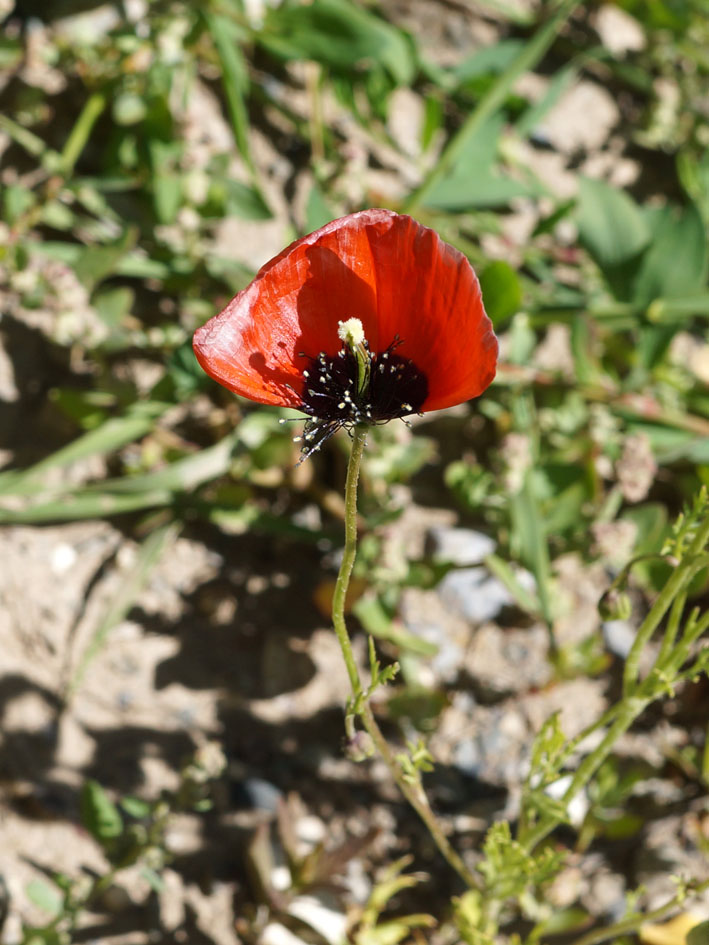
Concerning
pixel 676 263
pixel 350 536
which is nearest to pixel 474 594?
pixel 676 263

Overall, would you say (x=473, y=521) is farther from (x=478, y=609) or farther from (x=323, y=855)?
(x=323, y=855)

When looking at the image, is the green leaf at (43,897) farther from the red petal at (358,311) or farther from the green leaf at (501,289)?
the green leaf at (501,289)

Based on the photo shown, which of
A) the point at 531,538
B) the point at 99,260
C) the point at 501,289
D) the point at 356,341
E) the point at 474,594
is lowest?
the point at 474,594

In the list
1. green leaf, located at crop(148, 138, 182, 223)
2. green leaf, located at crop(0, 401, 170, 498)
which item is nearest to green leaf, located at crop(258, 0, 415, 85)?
green leaf, located at crop(148, 138, 182, 223)

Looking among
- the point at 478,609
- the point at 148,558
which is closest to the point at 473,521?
the point at 478,609

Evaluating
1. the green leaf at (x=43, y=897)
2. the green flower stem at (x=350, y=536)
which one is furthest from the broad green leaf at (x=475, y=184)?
the green leaf at (x=43, y=897)

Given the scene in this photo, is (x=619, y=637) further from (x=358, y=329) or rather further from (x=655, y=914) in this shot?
(x=358, y=329)

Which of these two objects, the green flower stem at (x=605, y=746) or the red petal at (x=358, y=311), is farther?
the green flower stem at (x=605, y=746)
